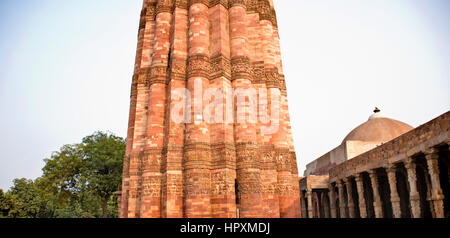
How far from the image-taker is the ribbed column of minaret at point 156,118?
1091 centimetres

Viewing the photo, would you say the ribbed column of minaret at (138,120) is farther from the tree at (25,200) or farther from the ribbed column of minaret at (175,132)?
the tree at (25,200)

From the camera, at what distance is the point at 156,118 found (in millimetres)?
12195

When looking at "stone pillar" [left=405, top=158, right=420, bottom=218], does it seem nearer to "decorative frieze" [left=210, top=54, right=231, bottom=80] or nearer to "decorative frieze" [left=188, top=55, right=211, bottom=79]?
"decorative frieze" [left=210, top=54, right=231, bottom=80]

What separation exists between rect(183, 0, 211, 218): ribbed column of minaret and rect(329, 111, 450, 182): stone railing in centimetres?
897

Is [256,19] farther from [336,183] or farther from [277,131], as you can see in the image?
[336,183]

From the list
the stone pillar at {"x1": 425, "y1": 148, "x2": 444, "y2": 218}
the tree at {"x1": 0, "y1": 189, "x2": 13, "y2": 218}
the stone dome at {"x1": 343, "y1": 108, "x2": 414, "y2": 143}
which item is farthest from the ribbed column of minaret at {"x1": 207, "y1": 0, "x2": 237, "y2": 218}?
the tree at {"x1": 0, "y1": 189, "x2": 13, "y2": 218}

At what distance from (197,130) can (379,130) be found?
79.0 feet

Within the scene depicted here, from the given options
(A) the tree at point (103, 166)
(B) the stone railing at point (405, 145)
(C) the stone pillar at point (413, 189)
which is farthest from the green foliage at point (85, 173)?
(C) the stone pillar at point (413, 189)

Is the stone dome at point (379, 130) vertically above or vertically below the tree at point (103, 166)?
above

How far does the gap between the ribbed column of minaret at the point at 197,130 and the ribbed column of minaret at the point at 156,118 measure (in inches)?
46.4

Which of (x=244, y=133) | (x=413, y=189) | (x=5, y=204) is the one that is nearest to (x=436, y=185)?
(x=413, y=189)
